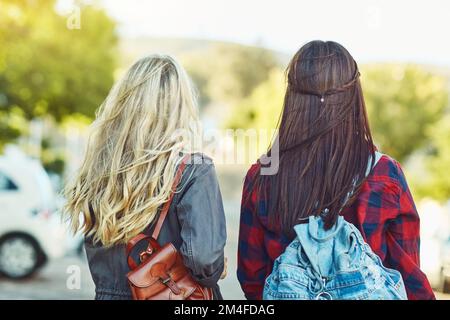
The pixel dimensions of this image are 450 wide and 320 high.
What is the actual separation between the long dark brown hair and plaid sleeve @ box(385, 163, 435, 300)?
177 mm

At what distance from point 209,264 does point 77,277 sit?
6757 mm

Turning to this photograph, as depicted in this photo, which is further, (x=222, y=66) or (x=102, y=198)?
(x=222, y=66)

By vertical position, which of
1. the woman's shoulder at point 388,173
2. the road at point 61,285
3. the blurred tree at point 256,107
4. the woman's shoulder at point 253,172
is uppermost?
the woman's shoulder at point 388,173

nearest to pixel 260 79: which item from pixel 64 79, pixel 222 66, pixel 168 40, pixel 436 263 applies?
pixel 222 66

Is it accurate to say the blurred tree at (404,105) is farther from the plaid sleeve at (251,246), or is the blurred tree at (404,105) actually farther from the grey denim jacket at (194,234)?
the grey denim jacket at (194,234)

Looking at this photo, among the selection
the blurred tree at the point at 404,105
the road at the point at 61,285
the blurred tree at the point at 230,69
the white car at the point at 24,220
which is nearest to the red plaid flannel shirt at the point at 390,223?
the road at the point at 61,285

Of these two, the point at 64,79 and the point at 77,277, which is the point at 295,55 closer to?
the point at 77,277

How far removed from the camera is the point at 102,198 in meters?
2.92

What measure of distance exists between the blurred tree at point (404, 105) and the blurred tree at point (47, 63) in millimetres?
19719

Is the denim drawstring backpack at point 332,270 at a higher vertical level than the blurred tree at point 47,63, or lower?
higher

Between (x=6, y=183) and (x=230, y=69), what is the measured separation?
51.3m

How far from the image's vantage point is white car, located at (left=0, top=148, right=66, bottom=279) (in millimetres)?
9539

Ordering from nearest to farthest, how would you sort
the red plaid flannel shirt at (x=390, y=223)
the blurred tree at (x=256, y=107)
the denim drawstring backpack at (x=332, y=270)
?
the denim drawstring backpack at (x=332, y=270) < the red plaid flannel shirt at (x=390, y=223) < the blurred tree at (x=256, y=107)

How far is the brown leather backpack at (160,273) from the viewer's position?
9.11ft
